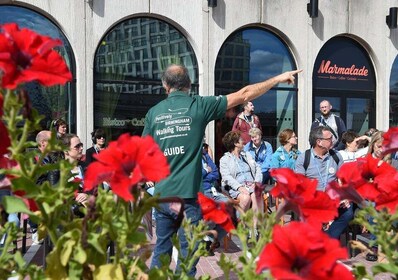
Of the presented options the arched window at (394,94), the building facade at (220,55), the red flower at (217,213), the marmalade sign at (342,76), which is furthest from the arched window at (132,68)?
the red flower at (217,213)

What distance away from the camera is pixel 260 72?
12.7 m

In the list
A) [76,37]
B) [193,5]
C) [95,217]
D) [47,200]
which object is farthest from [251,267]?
[193,5]

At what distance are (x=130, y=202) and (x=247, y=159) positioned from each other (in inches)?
262

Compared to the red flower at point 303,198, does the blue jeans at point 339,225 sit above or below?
below

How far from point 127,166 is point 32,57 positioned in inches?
11.7

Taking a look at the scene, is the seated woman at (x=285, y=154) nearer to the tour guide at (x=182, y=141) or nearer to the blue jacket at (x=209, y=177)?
the blue jacket at (x=209, y=177)

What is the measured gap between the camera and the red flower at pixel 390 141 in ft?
5.33

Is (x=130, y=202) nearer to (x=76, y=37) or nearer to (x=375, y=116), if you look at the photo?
(x=76, y=37)

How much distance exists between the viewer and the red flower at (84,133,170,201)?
1.14 m

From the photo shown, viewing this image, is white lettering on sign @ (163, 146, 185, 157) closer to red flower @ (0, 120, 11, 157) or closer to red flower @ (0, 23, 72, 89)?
red flower @ (0, 120, 11, 157)

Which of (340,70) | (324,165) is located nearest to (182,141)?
(324,165)

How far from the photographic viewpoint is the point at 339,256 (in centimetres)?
101

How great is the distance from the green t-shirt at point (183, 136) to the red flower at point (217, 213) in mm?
2660

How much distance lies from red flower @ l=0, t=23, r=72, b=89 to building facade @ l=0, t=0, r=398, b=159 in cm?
915
